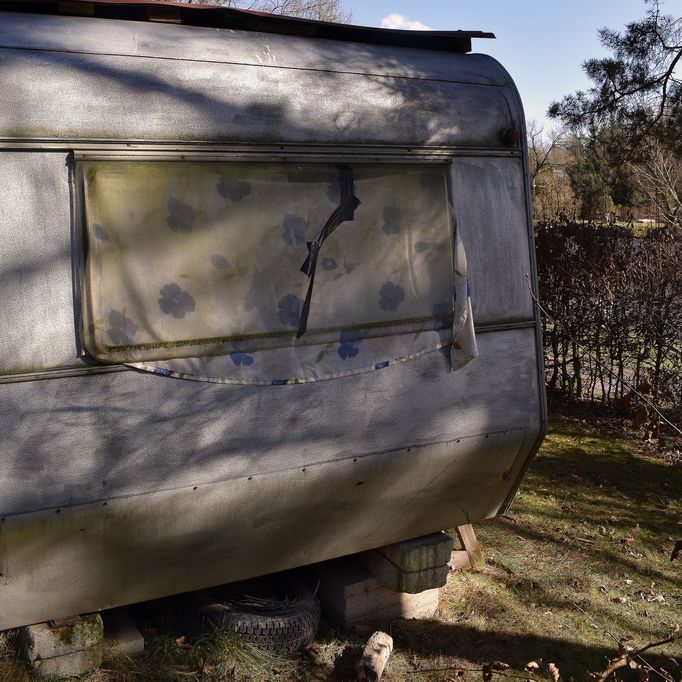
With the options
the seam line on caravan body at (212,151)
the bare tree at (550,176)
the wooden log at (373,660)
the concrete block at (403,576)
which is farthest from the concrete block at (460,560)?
the bare tree at (550,176)

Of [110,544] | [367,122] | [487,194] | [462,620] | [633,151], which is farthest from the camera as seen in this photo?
[633,151]

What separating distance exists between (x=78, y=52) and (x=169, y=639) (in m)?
2.92

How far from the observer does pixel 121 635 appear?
14.0ft

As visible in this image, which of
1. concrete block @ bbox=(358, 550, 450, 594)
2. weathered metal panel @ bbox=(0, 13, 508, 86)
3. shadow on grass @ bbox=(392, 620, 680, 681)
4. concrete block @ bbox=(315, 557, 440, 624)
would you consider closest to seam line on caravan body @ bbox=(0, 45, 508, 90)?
weathered metal panel @ bbox=(0, 13, 508, 86)

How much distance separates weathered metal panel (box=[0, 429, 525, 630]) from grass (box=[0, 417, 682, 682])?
1.64 feet

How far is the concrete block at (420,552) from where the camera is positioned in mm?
4820

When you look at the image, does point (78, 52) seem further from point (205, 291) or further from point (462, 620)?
point (462, 620)

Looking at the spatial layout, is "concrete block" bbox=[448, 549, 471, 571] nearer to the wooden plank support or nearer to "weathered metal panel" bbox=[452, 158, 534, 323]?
the wooden plank support

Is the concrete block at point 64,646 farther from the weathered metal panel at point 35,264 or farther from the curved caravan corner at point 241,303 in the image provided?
the weathered metal panel at point 35,264

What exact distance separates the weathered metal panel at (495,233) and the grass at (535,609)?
184cm

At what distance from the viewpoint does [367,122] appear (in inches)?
168

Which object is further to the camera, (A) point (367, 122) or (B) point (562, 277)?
(B) point (562, 277)

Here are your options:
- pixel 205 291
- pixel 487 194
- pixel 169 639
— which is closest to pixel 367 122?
pixel 487 194

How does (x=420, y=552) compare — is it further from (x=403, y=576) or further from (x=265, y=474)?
(x=265, y=474)
